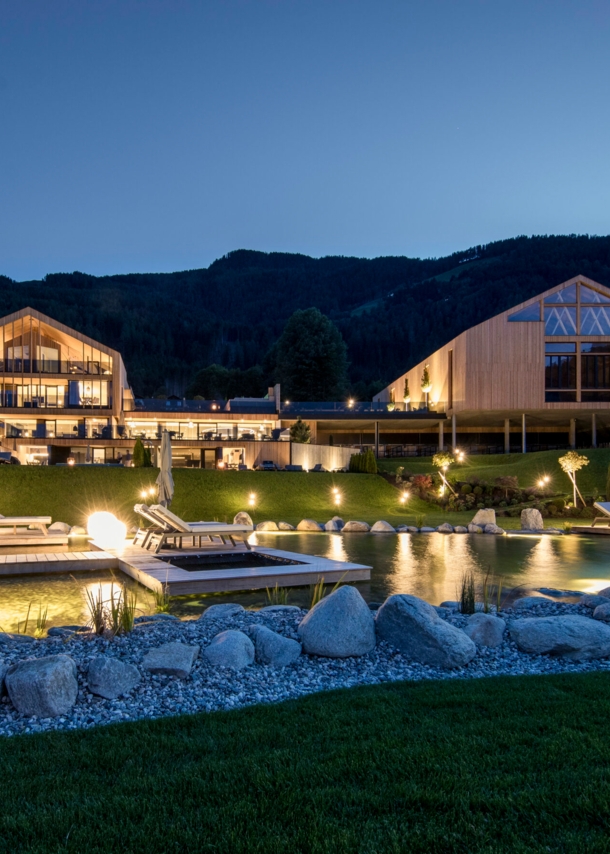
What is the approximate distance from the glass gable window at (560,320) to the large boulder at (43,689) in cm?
3626

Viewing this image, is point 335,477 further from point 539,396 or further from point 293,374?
point 293,374

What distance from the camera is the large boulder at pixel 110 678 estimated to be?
418 centimetres

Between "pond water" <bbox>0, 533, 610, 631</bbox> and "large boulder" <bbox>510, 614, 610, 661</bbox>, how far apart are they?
283 cm

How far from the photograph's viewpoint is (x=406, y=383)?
2045 inches

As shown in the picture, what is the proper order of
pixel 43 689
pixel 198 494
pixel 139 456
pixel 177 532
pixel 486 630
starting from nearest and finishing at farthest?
pixel 43 689, pixel 486 630, pixel 177 532, pixel 198 494, pixel 139 456

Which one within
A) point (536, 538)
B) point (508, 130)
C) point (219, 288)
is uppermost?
point (219, 288)

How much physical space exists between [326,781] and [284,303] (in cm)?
16233

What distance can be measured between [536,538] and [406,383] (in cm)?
3643

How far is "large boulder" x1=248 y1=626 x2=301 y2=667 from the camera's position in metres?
4.96

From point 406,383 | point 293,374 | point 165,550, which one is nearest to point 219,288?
point 293,374

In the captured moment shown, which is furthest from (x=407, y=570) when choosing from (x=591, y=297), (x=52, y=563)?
(x=591, y=297)

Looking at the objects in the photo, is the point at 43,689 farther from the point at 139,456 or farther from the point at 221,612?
the point at 139,456

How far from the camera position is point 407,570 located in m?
10.9

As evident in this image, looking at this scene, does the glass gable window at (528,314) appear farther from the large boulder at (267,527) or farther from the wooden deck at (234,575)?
the wooden deck at (234,575)
